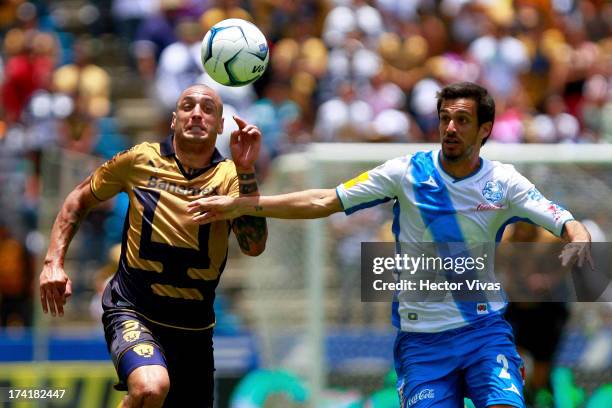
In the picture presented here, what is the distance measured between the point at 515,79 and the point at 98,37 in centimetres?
644

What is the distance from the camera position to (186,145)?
801 cm

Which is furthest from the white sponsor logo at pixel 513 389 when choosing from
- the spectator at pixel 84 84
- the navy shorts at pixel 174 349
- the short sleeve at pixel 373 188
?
the spectator at pixel 84 84

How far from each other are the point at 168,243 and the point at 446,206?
1.78 m

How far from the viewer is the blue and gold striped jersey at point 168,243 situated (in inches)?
307

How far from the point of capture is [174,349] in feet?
25.8

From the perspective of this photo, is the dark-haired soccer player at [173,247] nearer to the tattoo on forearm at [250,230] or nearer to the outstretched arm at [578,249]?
the tattoo on forearm at [250,230]

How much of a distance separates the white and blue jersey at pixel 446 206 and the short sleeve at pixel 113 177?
1.49 metres

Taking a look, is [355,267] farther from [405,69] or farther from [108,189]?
[405,69]

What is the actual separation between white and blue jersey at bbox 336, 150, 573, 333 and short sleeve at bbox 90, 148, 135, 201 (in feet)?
4.90

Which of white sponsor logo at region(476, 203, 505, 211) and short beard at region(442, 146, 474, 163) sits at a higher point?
short beard at region(442, 146, 474, 163)

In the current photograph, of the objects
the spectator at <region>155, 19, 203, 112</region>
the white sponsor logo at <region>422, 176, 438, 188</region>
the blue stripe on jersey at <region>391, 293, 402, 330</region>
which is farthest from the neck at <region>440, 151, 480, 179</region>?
the spectator at <region>155, 19, 203, 112</region>

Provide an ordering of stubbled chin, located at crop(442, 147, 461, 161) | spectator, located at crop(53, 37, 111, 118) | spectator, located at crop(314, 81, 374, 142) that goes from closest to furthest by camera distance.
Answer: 1. stubbled chin, located at crop(442, 147, 461, 161)
2. spectator, located at crop(314, 81, 374, 142)
3. spectator, located at crop(53, 37, 111, 118)

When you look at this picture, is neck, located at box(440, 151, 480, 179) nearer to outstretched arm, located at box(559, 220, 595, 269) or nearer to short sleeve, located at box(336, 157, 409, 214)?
short sleeve, located at box(336, 157, 409, 214)

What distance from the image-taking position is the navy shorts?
7.55 m
